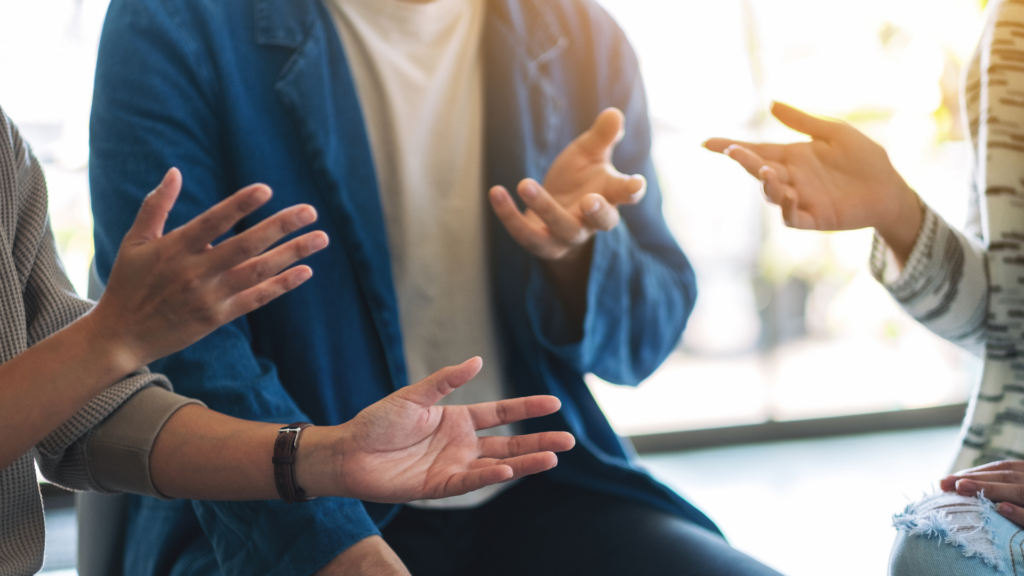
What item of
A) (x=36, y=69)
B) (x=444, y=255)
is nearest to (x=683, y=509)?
(x=444, y=255)

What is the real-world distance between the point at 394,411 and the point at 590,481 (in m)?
0.50

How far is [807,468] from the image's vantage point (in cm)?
266

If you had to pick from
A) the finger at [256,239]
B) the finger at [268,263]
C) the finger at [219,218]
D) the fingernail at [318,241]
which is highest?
the finger at [219,218]

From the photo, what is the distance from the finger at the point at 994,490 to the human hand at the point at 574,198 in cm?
54

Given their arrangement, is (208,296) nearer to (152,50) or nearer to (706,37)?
(152,50)

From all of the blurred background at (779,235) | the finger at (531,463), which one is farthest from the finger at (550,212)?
the blurred background at (779,235)

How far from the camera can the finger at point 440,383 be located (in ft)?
2.31

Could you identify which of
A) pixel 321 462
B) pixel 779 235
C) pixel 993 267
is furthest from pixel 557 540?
pixel 779 235

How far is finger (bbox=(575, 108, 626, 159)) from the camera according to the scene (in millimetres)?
1025

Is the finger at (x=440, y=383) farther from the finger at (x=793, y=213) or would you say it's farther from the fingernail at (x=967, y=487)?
the fingernail at (x=967, y=487)

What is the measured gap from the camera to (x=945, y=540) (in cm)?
79

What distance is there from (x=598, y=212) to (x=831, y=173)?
35 centimetres

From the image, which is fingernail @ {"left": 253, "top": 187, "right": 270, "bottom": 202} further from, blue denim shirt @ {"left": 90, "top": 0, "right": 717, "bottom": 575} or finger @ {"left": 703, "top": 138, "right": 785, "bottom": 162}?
finger @ {"left": 703, "top": 138, "right": 785, "bottom": 162}

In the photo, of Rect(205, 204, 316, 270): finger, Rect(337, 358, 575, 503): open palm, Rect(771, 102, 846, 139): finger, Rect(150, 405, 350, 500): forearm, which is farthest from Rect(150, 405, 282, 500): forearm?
Rect(771, 102, 846, 139): finger
